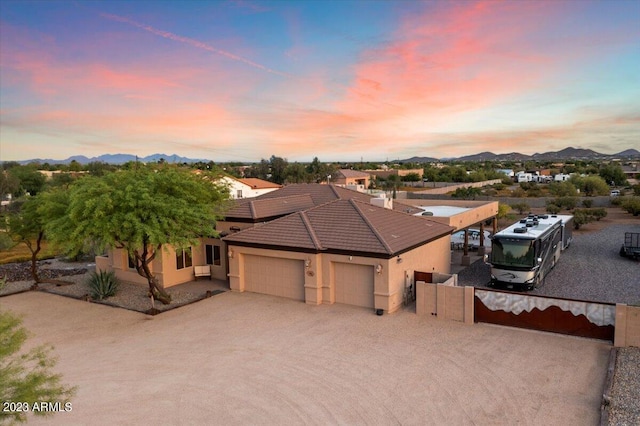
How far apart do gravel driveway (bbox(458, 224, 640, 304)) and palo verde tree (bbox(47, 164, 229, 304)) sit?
14606mm

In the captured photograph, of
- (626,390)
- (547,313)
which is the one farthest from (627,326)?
(626,390)

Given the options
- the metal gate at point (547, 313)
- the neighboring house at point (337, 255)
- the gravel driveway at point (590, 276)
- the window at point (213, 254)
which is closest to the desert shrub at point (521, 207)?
the gravel driveway at point (590, 276)

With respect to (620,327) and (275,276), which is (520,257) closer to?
(620,327)

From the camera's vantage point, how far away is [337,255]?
2016 cm

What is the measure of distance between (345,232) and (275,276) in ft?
12.8

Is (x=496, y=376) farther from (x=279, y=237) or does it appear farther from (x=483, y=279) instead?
(x=483, y=279)

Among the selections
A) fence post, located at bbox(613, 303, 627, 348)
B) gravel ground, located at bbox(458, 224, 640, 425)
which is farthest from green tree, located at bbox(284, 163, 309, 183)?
fence post, located at bbox(613, 303, 627, 348)

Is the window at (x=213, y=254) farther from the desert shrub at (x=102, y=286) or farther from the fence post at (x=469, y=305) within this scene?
the fence post at (x=469, y=305)

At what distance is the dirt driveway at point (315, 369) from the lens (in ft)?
Result: 37.7

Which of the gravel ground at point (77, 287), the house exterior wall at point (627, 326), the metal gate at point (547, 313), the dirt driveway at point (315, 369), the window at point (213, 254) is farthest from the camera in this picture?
the window at point (213, 254)

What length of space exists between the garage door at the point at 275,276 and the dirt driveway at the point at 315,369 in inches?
65.6

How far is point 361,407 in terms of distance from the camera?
38.3ft

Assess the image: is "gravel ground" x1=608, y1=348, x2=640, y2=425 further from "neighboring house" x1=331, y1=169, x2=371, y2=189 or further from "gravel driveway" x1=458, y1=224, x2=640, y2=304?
"neighboring house" x1=331, y1=169, x2=371, y2=189

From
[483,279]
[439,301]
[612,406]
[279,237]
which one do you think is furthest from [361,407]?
[483,279]
